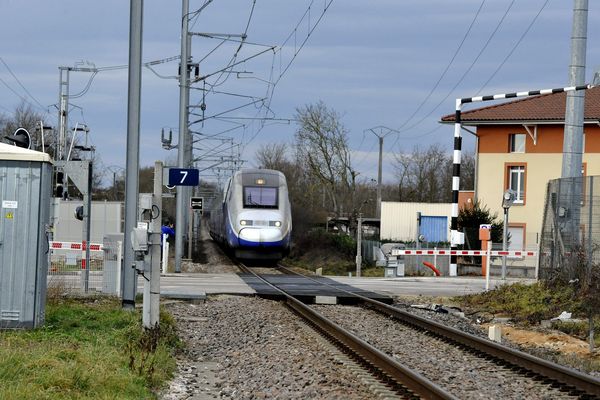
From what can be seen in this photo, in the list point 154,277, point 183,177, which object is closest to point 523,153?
point 183,177

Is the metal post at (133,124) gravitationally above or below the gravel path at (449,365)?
above

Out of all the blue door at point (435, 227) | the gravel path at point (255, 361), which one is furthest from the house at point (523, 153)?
the gravel path at point (255, 361)

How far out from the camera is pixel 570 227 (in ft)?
71.9

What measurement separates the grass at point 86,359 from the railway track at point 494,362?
2.45 m

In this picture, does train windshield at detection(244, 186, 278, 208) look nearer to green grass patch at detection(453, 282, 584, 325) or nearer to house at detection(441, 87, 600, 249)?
green grass patch at detection(453, 282, 584, 325)

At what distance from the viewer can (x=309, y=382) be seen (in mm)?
10656

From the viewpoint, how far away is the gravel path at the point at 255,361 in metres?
10.2

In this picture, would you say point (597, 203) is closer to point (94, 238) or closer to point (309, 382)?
point (309, 382)

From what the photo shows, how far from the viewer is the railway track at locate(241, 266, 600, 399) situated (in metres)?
10.3

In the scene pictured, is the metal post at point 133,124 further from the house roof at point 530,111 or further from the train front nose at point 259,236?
the house roof at point 530,111

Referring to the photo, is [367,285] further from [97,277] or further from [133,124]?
[133,124]

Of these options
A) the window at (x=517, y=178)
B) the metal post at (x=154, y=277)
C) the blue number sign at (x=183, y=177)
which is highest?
the window at (x=517, y=178)

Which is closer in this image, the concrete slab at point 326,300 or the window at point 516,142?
Result: the concrete slab at point 326,300

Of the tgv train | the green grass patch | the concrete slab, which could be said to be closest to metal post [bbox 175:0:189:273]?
the tgv train
